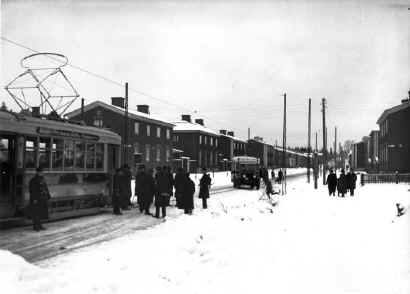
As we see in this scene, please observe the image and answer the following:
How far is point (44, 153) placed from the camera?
41.7 ft

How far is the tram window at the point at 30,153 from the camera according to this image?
39.7ft

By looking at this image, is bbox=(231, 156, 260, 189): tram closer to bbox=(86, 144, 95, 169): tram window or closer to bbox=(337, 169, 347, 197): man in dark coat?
bbox=(337, 169, 347, 197): man in dark coat

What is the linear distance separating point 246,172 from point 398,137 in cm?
2171

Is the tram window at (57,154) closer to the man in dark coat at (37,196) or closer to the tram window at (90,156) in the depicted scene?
the tram window at (90,156)

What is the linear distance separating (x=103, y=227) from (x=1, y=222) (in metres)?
2.56

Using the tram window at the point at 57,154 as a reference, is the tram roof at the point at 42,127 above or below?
above

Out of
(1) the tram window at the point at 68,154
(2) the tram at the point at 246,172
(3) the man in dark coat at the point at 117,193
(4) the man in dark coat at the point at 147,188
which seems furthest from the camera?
(2) the tram at the point at 246,172

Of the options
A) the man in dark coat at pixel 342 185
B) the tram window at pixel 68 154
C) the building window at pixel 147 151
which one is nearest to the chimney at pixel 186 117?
the building window at pixel 147 151

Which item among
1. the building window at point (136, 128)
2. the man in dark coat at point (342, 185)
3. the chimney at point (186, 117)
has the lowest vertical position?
the man in dark coat at point (342, 185)

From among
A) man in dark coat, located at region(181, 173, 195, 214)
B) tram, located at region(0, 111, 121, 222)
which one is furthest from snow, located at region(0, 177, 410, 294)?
tram, located at region(0, 111, 121, 222)

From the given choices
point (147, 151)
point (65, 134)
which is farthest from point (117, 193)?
point (147, 151)

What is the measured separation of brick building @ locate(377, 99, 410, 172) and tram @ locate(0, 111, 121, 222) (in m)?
35.8

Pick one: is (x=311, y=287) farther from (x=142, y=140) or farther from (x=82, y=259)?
(x=142, y=140)

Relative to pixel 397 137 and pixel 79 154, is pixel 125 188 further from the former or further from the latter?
pixel 397 137
